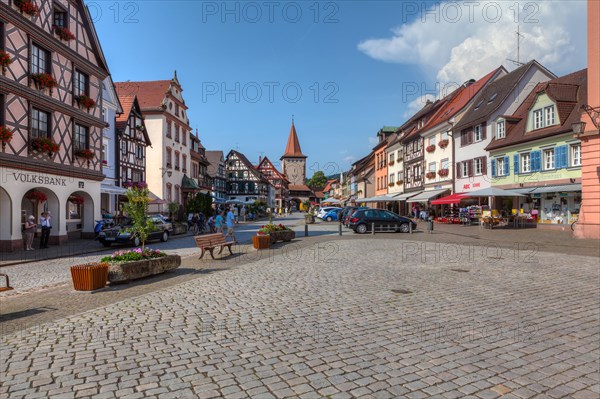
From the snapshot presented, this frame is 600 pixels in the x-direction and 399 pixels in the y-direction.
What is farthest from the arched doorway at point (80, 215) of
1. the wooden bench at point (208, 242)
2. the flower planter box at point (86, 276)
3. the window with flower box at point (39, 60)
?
the flower planter box at point (86, 276)

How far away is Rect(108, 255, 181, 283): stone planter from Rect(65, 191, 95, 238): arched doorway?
13.3 m

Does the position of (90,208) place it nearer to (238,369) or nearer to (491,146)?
(238,369)

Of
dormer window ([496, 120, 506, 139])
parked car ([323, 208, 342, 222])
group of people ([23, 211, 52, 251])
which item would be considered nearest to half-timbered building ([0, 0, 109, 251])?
group of people ([23, 211, 52, 251])

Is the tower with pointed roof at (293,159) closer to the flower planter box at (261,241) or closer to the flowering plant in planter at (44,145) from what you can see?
the flowering plant in planter at (44,145)

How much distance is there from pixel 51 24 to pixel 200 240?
13.8m

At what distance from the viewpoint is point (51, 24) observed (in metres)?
18.9

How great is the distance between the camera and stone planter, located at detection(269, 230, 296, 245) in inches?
745

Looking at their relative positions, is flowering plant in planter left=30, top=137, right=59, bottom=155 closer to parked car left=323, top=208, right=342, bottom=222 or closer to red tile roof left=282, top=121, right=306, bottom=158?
parked car left=323, top=208, right=342, bottom=222

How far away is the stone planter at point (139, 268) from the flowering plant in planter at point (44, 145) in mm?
10788

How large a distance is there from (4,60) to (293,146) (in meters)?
115

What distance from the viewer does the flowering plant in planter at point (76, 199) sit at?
2283 centimetres

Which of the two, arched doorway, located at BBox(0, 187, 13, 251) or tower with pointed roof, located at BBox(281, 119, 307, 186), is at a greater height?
tower with pointed roof, located at BBox(281, 119, 307, 186)

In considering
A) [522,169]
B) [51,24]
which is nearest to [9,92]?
[51,24]

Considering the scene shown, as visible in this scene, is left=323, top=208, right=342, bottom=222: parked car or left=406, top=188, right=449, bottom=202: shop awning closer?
left=406, top=188, right=449, bottom=202: shop awning
